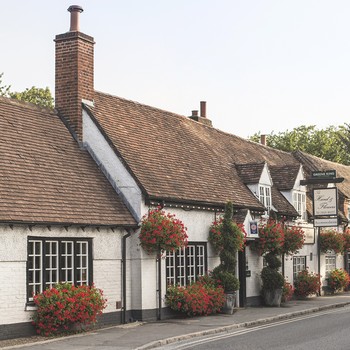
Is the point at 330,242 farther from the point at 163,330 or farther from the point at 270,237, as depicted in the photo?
the point at 163,330

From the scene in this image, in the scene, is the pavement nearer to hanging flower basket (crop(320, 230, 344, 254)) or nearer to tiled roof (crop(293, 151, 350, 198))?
hanging flower basket (crop(320, 230, 344, 254))

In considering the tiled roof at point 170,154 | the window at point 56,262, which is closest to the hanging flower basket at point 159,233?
the tiled roof at point 170,154

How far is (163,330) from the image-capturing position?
60.5 ft

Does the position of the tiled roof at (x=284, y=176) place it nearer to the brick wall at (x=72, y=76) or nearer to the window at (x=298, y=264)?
the window at (x=298, y=264)

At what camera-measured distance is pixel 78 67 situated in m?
22.9

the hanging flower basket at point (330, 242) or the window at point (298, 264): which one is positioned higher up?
the hanging flower basket at point (330, 242)

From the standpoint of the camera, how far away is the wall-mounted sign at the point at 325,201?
32.4 meters

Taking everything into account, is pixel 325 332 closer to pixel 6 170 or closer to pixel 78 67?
pixel 6 170

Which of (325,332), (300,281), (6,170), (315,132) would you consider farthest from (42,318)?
(315,132)

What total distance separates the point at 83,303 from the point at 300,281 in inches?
610

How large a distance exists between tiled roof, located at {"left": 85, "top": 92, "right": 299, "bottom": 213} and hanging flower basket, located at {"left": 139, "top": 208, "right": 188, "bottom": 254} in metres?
0.70

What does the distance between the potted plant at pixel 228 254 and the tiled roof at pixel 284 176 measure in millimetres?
8108

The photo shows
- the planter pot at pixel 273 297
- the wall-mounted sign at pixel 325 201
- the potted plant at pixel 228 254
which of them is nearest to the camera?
the potted plant at pixel 228 254

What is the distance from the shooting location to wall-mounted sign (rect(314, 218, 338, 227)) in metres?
32.3
